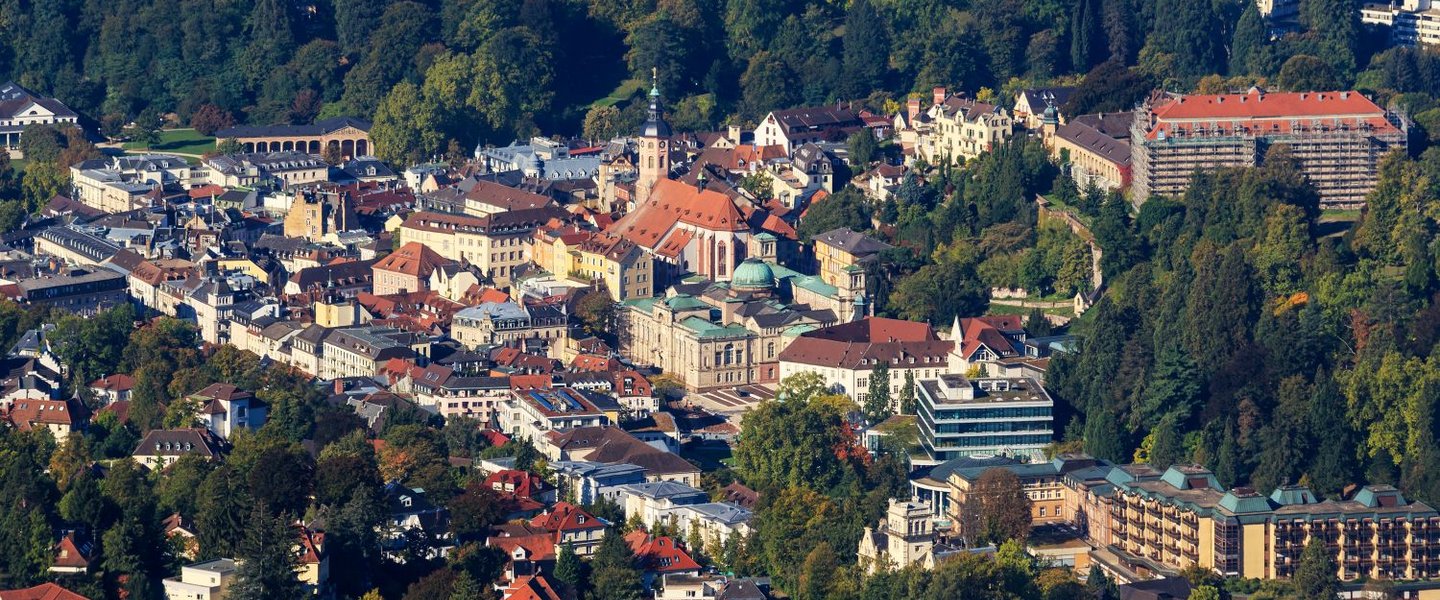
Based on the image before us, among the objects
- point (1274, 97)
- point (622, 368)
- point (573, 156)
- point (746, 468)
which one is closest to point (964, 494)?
point (746, 468)

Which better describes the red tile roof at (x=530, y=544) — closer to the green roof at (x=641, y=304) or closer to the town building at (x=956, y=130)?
the green roof at (x=641, y=304)

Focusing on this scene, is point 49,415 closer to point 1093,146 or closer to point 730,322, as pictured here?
point 730,322

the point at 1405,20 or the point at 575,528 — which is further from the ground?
the point at 1405,20

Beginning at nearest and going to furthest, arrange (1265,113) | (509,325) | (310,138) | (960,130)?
1. (509,325)
2. (1265,113)
3. (960,130)
4. (310,138)

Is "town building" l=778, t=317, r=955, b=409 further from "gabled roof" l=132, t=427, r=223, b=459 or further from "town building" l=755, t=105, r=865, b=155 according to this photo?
"town building" l=755, t=105, r=865, b=155

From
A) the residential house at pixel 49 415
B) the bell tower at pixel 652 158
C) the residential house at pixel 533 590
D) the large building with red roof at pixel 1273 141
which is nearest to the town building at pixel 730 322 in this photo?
the bell tower at pixel 652 158

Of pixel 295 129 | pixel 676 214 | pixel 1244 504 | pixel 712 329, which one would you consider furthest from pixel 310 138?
pixel 1244 504

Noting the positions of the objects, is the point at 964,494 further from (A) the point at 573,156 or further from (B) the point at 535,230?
(A) the point at 573,156

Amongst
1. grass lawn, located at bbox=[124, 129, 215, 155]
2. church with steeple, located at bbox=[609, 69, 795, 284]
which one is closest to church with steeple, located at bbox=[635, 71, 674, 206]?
church with steeple, located at bbox=[609, 69, 795, 284]
